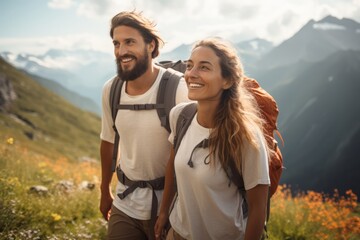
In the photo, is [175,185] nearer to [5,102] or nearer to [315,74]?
[5,102]

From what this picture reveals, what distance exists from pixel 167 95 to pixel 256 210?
1544 millimetres

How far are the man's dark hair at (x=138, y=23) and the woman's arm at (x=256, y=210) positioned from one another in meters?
2.17

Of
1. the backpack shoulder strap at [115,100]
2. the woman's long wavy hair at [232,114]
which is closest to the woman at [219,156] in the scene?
the woman's long wavy hair at [232,114]

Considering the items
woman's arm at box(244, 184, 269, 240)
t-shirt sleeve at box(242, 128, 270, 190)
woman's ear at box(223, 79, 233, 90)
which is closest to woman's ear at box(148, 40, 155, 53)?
woman's ear at box(223, 79, 233, 90)

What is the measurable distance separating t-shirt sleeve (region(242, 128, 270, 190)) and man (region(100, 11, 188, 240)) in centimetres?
112

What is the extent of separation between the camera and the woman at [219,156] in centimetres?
269

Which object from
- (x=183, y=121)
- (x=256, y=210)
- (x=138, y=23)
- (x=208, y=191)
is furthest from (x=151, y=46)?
(x=256, y=210)

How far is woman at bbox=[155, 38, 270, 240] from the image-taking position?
8.84ft

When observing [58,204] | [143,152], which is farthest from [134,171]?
[58,204]

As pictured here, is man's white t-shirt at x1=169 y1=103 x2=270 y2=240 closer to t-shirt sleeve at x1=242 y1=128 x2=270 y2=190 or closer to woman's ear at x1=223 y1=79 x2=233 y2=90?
t-shirt sleeve at x1=242 y1=128 x2=270 y2=190

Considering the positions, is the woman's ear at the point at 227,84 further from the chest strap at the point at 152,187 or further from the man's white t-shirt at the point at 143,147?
the chest strap at the point at 152,187

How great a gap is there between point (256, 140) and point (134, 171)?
A: 1557mm

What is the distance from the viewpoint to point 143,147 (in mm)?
3537

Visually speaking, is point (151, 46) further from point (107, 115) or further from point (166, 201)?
point (166, 201)
